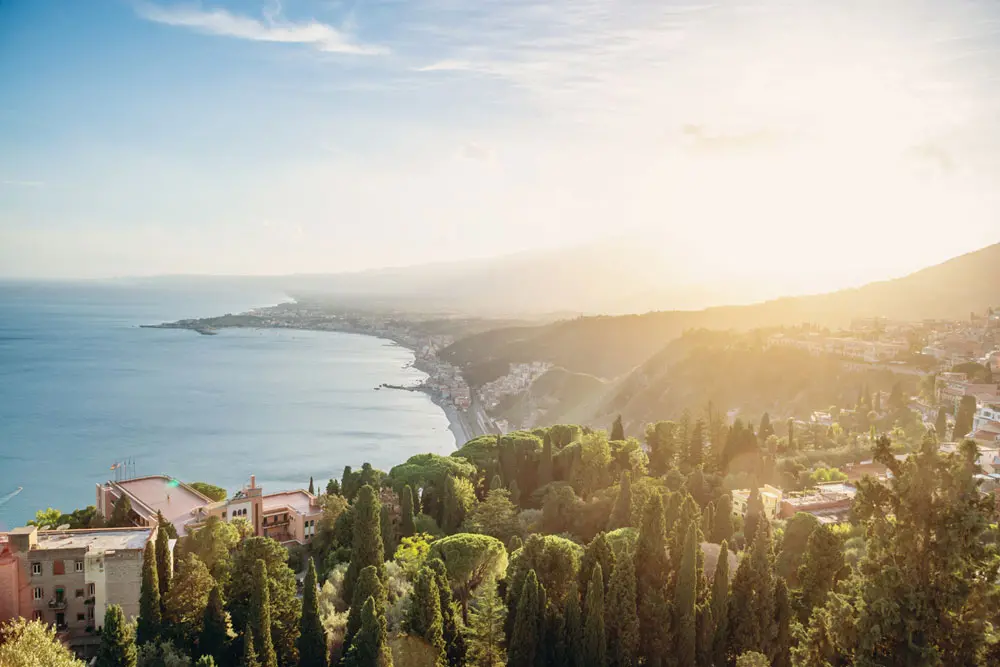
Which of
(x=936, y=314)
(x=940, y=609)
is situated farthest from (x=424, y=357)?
(x=940, y=609)

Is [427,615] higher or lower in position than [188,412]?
higher

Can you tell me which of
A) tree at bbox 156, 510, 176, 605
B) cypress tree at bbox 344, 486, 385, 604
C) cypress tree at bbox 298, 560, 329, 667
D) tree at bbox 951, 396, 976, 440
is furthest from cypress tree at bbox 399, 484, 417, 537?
tree at bbox 951, 396, 976, 440

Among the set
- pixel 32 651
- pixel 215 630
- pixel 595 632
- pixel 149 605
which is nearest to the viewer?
pixel 32 651

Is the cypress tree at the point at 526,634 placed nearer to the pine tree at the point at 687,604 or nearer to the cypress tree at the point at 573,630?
the cypress tree at the point at 573,630

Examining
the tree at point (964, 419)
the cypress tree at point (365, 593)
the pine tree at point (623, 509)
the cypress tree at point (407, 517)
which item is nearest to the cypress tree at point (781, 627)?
the pine tree at point (623, 509)

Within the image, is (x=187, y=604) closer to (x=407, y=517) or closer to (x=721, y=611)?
(x=407, y=517)

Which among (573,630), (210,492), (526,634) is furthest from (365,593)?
(210,492)
